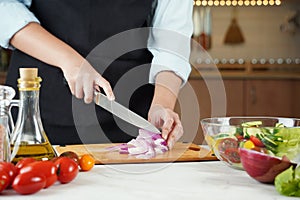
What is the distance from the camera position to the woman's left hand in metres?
1.35

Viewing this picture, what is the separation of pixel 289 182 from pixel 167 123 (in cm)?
49

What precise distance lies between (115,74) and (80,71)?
438mm

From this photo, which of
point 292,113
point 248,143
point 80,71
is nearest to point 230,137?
point 248,143

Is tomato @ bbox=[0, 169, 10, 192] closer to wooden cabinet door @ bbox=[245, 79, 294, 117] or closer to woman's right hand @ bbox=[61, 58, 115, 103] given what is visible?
woman's right hand @ bbox=[61, 58, 115, 103]

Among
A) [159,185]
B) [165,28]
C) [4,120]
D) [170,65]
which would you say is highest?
[165,28]

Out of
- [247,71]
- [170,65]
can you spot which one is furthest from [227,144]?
[247,71]

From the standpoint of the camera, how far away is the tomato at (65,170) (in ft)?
3.22

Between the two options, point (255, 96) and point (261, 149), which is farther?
point (255, 96)

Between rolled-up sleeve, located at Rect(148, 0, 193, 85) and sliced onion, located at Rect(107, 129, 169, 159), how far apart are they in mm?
374

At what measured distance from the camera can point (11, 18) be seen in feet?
5.01

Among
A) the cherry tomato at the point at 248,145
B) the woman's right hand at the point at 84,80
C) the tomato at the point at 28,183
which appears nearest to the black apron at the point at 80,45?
the woman's right hand at the point at 84,80

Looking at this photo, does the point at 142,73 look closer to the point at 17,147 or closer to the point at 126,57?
the point at 126,57

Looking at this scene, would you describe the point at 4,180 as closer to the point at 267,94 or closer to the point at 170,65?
the point at 170,65

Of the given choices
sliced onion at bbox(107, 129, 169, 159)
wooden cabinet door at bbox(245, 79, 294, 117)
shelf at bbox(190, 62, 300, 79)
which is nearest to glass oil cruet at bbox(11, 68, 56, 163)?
sliced onion at bbox(107, 129, 169, 159)
